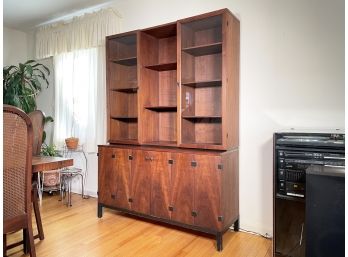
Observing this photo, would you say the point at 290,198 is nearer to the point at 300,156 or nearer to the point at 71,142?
the point at 300,156

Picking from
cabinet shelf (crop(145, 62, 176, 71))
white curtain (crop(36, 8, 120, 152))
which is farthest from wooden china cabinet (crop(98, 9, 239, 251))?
white curtain (crop(36, 8, 120, 152))

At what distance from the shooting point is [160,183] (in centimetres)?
258

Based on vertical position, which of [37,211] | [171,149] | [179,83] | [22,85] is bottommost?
[37,211]

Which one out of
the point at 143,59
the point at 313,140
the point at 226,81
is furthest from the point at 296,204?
the point at 143,59

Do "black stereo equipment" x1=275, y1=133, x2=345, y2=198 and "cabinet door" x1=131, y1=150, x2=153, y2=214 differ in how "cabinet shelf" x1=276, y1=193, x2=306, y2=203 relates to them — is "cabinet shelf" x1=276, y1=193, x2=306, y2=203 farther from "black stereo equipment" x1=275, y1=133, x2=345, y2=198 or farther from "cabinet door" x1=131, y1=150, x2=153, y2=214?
"cabinet door" x1=131, y1=150, x2=153, y2=214

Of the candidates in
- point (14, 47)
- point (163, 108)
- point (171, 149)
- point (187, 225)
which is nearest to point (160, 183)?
point (171, 149)

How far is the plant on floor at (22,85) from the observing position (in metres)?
3.96

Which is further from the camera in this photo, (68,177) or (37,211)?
(68,177)

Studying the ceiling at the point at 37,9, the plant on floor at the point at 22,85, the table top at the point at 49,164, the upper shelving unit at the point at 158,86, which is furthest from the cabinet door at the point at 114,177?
the ceiling at the point at 37,9

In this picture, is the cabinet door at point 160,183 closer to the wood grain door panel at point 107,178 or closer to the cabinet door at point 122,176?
the cabinet door at point 122,176

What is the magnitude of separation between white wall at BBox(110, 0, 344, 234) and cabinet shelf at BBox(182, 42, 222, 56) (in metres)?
0.26

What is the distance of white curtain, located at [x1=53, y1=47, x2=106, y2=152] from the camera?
3654 mm

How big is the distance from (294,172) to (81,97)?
2.93 metres

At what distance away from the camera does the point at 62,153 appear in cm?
405
